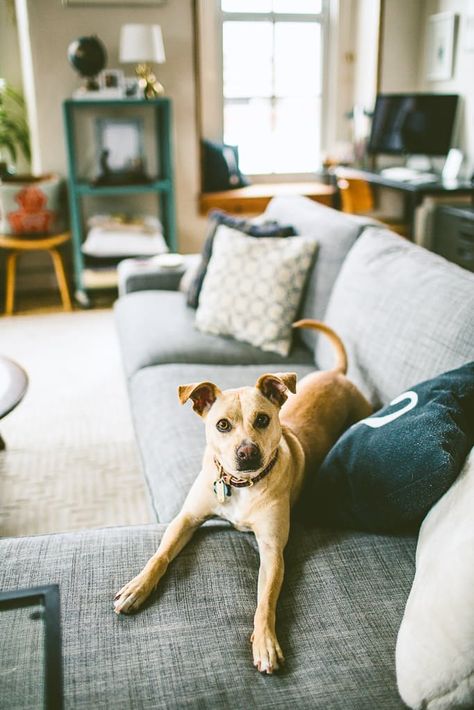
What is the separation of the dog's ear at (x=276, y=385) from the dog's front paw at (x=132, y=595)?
16.5 inches

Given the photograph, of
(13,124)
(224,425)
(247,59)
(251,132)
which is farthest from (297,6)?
(224,425)

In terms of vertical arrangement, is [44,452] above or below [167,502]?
below

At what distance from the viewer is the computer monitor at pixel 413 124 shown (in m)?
4.36

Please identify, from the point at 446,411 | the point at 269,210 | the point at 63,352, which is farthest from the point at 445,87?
the point at 446,411

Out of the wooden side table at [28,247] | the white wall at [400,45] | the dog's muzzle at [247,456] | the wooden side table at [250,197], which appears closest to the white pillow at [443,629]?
the dog's muzzle at [247,456]

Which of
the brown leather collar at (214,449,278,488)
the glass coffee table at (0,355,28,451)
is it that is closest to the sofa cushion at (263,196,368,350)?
the glass coffee table at (0,355,28,451)

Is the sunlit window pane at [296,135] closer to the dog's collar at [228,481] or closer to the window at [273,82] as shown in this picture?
the window at [273,82]

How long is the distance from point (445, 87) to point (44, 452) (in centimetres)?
372

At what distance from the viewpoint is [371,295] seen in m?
1.99

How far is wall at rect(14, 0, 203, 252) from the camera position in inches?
171

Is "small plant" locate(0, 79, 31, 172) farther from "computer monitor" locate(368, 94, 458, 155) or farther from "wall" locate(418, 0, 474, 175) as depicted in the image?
"wall" locate(418, 0, 474, 175)

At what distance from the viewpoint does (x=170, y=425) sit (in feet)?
6.14

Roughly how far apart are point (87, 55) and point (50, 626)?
395cm

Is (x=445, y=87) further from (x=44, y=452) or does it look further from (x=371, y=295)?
(x=44, y=452)
